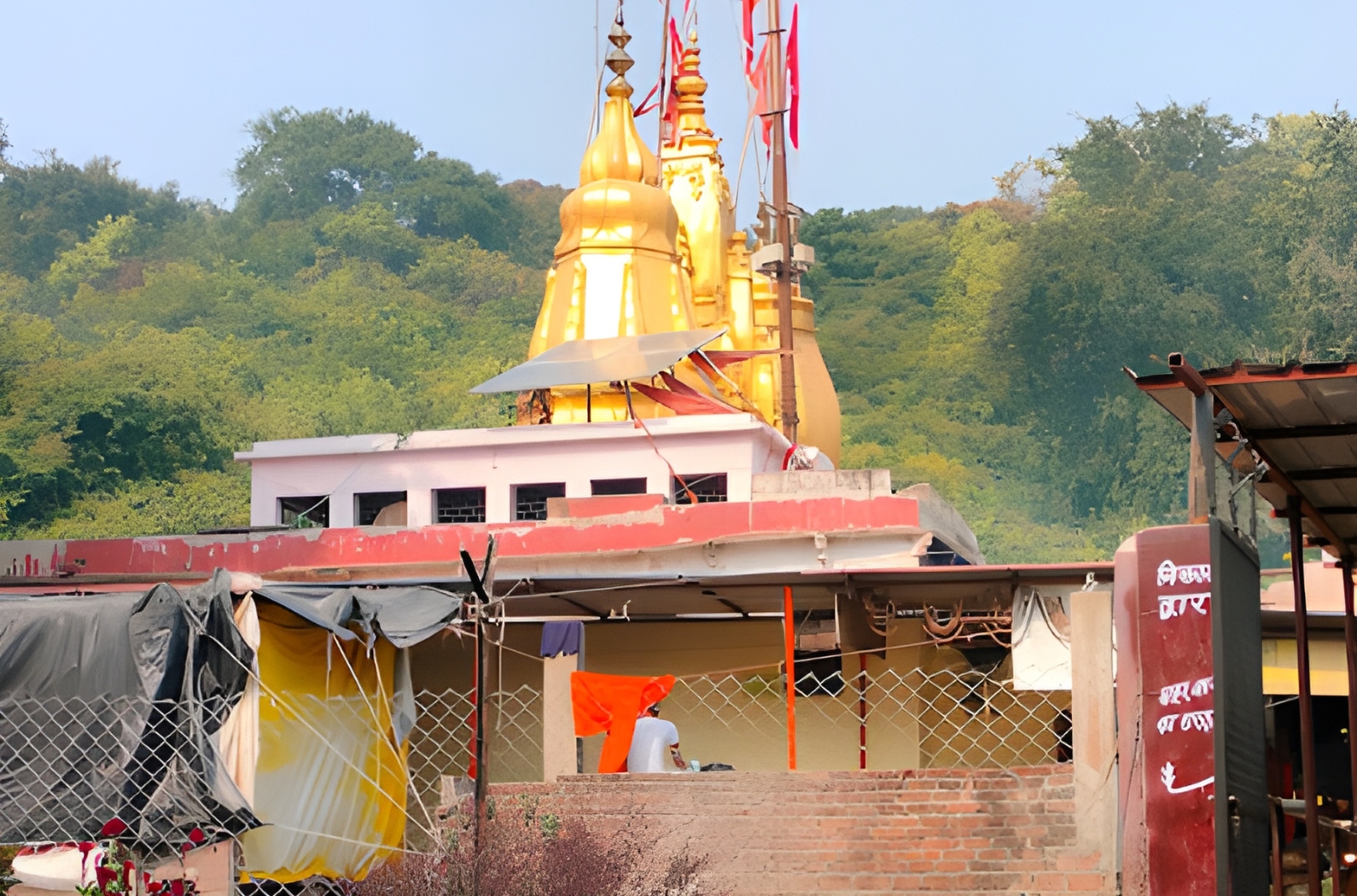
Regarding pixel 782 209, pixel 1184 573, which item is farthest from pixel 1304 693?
pixel 782 209

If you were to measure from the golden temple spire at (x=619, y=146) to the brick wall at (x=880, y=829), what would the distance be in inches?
530

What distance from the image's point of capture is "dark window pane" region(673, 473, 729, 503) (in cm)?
2083

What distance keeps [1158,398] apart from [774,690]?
11379mm

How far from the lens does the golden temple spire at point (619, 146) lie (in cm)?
2464

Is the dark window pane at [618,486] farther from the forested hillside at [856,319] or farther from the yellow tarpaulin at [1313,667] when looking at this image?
the forested hillside at [856,319]

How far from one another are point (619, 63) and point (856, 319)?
3618cm

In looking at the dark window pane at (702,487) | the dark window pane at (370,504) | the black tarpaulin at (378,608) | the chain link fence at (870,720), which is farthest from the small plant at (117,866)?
the dark window pane at (370,504)

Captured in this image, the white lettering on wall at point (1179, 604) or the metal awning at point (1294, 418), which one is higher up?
the metal awning at point (1294, 418)

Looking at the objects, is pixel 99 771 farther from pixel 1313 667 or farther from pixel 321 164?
pixel 321 164

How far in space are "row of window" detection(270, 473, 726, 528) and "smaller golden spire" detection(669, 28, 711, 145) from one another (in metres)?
8.11

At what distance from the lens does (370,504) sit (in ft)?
72.6

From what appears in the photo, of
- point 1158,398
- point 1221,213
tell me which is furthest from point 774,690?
point 1221,213

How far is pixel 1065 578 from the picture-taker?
1532 cm

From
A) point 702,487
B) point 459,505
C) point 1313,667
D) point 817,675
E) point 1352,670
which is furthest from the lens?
point 459,505
